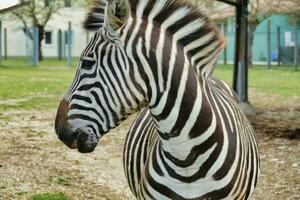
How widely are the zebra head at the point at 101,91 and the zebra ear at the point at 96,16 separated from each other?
281 millimetres

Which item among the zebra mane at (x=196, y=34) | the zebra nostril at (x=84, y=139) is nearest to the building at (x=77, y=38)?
the zebra mane at (x=196, y=34)

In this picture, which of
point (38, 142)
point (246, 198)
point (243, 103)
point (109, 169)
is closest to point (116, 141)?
point (38, 142)

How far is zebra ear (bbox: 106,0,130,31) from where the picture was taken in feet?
10.6

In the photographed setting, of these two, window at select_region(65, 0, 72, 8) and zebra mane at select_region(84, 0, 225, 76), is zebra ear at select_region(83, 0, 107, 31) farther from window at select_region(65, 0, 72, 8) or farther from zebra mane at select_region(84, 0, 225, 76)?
window at select_region(65, 0, 72, 8)

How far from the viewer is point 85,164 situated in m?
8.97

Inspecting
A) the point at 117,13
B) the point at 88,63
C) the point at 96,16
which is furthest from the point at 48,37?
the point at 117,13

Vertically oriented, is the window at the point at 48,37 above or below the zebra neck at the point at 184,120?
above

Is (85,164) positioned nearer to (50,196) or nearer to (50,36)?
(50,196)

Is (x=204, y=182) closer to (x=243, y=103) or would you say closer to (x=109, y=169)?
(x=109, y=169)

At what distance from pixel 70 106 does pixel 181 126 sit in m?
0.63

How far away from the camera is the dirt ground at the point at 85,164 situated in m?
7.23

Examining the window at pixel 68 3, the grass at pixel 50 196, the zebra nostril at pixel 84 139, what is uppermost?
the window at pixel 68 3

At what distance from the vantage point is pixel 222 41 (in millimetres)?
3545

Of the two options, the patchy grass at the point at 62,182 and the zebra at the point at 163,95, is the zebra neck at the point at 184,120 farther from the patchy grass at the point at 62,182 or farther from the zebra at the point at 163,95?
the patchy grass at the point at 62,182
